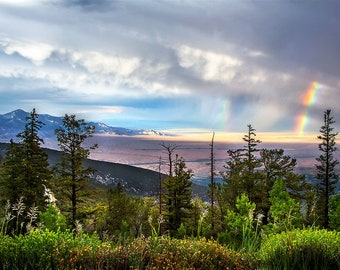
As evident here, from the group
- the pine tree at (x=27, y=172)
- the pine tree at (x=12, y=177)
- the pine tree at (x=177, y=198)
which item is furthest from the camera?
the pine tree at (x=177, y=198)

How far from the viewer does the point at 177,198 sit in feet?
149

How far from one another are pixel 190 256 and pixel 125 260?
1148 mm

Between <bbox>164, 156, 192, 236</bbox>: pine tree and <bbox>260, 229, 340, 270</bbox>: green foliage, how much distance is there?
36.8 meters

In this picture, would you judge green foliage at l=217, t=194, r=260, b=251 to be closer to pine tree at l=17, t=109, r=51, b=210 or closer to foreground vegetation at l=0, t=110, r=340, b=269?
foreground vegetation at l=0, t=110, r=340, b=269

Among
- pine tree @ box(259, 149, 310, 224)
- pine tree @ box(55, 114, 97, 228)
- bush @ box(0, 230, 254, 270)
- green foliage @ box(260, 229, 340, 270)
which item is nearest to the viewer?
bush @ box(0, 230, 254, 270)

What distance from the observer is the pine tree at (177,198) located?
4512cm

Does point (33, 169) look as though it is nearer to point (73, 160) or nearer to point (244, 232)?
point (73, 160)

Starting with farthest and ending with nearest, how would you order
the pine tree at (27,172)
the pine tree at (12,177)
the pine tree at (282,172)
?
the pine tree at (282,172)
the pine tree at (27,172)
the pine tree at (12,177)

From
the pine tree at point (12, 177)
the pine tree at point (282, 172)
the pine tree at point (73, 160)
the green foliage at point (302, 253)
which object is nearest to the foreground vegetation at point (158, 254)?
the green foliage at point (302, 253)

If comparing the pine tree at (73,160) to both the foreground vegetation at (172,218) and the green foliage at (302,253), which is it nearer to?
the foreground vegetation at (172,218)

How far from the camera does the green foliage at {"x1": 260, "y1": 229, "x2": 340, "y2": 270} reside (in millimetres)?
7398

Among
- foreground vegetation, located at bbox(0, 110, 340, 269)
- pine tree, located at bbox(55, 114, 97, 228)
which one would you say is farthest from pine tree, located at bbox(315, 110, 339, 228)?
pine tree, located at bbox(55, 114, 97, 228)

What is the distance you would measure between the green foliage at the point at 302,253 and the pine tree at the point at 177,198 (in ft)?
121

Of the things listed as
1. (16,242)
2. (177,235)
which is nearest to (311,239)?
(16,242)
